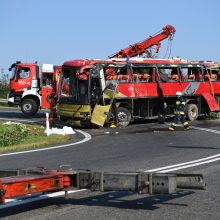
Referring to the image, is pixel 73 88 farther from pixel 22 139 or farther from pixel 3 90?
pixel 3 90

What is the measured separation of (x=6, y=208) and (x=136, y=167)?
4216mm

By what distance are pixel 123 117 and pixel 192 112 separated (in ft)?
14.7

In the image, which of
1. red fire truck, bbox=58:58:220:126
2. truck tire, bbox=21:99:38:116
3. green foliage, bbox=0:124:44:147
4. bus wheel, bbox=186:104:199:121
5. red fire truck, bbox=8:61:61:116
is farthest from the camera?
truck tire, bbox=21:99:38:116

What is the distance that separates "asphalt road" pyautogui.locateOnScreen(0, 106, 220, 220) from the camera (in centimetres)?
629

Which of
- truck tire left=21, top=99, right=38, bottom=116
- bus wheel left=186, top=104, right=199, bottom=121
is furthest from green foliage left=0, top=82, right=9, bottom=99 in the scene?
bus wheel left=186, top=104, right=199, bottom=121

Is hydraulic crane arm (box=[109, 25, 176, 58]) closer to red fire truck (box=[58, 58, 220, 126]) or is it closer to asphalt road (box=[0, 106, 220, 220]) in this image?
red fire truck (box=[58, 58, 220, 126])

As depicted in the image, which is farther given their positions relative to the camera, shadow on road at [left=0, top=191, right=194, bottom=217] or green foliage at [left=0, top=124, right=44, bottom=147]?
green foliage at [left=0, top=124, right=44, bottom=147]

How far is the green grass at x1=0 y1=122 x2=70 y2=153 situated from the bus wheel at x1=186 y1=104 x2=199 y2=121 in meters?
8.73

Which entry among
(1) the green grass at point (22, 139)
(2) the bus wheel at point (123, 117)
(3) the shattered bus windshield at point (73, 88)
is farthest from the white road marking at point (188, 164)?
(3) the shattered bus windshield at point (73, 88)

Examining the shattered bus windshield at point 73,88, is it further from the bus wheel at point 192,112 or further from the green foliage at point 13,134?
the bus wheel at point 192,112

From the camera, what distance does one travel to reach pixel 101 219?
598 cm

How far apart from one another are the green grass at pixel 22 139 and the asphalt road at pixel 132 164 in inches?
40.1

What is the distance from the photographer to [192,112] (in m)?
24.8

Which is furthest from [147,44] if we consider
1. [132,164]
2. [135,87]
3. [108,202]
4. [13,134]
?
[108,202]
